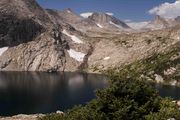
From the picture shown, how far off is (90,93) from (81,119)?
103068 mm

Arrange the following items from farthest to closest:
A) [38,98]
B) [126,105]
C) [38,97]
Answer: [38,97]
[38,98]
[126,105]

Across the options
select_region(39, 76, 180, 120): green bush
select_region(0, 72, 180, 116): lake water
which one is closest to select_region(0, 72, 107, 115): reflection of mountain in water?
select_region(0, 72, 180, 116): lake water

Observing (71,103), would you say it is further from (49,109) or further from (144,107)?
(144,107)

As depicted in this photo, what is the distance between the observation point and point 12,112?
102 meters

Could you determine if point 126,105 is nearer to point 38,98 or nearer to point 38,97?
point 38,98

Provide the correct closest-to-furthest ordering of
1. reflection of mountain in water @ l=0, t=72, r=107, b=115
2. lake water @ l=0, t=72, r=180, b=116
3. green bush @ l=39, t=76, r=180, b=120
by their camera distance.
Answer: green bush @ l=39, t=76, r=180, b=120, lake water @ l=0, t=72, r=180, b=116, reflection of mountain in water @ l=0, t=72, r=107, b=115

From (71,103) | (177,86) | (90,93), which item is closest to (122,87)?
(71,103)

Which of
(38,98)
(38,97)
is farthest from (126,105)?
(38,97)

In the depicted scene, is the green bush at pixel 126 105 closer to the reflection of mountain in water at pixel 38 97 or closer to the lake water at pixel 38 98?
the lake water at pixel 38 98

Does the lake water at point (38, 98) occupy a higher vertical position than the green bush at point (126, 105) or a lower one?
lower

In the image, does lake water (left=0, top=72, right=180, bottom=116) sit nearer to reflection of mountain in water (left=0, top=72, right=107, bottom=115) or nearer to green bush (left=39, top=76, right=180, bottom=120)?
reflection of mountain in water (left=0, top=72, right=107, bottom=115)

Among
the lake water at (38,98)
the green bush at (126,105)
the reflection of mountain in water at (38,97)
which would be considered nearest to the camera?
the green bush at (126,105)

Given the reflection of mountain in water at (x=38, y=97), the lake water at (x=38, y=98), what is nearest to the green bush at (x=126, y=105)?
the lake water at (x=38, y=98)

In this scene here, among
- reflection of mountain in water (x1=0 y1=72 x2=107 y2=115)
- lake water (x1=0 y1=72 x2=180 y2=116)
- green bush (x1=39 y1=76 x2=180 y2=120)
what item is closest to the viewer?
green bush (x1=39 y1=76 x2=180 y2=120)
